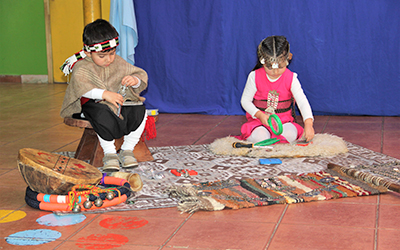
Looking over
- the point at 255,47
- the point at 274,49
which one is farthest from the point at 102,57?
the point at 255,47

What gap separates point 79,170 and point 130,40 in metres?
2.22

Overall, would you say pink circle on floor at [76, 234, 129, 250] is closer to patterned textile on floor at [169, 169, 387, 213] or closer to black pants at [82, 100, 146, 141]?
patterned textile on floor at [169, 169, 387, 213]

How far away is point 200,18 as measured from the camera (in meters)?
4.14

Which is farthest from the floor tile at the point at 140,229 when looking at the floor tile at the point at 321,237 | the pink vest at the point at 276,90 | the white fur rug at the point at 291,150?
the pink vest at the point at 276,90

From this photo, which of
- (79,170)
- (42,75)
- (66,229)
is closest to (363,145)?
(79,170)

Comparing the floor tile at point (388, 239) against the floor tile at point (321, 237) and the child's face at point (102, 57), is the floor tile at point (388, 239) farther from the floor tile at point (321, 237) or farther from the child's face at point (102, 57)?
the child's face at point (102, 57)

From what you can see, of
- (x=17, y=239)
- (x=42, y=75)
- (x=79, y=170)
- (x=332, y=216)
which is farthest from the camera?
(x=42, y=75)

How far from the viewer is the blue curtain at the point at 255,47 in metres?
3.81

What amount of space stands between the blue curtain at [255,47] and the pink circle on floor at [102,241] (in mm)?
2706

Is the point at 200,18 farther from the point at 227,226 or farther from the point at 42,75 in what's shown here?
the point at 42,75

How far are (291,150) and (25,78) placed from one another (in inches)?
215

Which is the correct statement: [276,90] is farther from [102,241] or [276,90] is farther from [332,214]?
[102,241]

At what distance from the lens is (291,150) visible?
2686mm

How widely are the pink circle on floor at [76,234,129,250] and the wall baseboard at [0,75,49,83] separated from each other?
5.77 m
